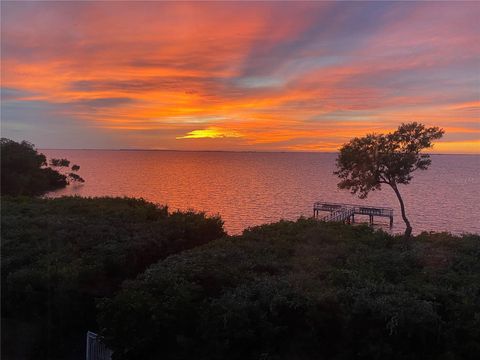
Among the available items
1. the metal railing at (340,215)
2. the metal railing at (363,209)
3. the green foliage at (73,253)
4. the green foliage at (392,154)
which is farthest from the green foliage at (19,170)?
the metal railing at (363,209)

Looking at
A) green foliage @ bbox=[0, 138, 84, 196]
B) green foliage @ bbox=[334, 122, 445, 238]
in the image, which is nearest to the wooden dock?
green foliage @ bbox=[334, 122, 445, 238]

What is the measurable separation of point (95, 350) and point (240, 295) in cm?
353

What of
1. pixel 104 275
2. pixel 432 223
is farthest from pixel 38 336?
pixel 432 223

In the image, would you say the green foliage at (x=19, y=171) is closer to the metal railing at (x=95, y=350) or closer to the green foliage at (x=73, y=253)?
the green foliage at (x=73, y=253)

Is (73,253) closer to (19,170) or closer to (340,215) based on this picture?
(340,215)

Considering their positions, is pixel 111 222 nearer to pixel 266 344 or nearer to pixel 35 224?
pixel 35 224

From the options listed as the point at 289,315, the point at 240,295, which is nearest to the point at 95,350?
the point at 240,295

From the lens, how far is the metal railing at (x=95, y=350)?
8.80m

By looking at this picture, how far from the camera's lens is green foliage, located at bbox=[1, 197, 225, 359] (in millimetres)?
9586

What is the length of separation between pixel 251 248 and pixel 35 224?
770cm

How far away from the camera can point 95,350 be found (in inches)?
358

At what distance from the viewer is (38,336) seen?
31.3 feet

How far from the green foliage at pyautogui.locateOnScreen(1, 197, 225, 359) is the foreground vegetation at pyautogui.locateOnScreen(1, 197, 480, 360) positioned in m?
0.04

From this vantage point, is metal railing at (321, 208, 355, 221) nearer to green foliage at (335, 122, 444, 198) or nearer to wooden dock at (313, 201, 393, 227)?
wooden dock at (313, 201, 393, 227)
